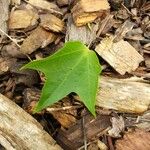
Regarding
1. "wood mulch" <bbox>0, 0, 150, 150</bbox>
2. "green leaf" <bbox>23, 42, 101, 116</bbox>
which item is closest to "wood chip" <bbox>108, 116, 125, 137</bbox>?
"wood mulch" <bbox>0, 0, 150, 150</bbox>

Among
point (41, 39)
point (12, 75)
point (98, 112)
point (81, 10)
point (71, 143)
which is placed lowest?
point (71, 143)

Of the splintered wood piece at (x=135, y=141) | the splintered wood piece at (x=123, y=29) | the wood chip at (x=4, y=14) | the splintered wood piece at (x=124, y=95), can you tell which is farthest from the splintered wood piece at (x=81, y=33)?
the splintered wood piece at (x=135, y=141)

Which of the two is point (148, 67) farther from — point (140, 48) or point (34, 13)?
point (34, 13)

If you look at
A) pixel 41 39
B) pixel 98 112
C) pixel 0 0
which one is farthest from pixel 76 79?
pixel 0 0

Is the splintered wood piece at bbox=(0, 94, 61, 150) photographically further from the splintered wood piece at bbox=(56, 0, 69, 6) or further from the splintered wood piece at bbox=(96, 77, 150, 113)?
the splintered wood piece at bbox=(56, 0, 69, 6)

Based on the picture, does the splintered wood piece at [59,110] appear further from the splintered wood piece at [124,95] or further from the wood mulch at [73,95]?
the splintered wood piece at [124,95]
